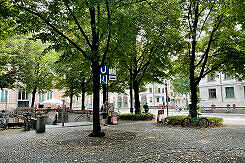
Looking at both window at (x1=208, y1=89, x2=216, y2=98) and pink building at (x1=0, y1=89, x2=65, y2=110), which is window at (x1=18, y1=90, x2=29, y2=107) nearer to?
pink building at (x1=0, y1=89, x2=65, y2=110)

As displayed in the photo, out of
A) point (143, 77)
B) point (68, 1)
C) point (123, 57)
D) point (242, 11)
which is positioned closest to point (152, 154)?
point (123, 57)

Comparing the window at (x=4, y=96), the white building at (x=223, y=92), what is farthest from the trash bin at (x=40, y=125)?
the white building at (x=223, y=92)

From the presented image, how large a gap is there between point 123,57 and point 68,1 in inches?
150

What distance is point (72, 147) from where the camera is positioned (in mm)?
6898

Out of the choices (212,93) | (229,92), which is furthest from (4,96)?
(229,92)

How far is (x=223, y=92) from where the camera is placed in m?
38.7

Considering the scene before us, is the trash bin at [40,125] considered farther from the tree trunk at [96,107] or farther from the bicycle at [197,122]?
the bicycle at [197,122]

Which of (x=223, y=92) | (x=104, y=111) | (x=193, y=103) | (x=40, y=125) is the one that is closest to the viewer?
(x=40, y=125)

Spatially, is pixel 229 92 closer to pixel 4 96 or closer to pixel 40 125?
pixel 40 125

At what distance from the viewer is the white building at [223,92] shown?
117 feet

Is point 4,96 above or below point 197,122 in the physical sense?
above

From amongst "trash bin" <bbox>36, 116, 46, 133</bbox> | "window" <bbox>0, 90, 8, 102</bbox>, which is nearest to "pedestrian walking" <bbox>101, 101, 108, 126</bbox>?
"trash bin" <bbox>36, 116, 46, 133</bbox>

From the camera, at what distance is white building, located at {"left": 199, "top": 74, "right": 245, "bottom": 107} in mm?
35812

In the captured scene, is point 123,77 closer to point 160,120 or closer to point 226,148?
A: point 160,120
